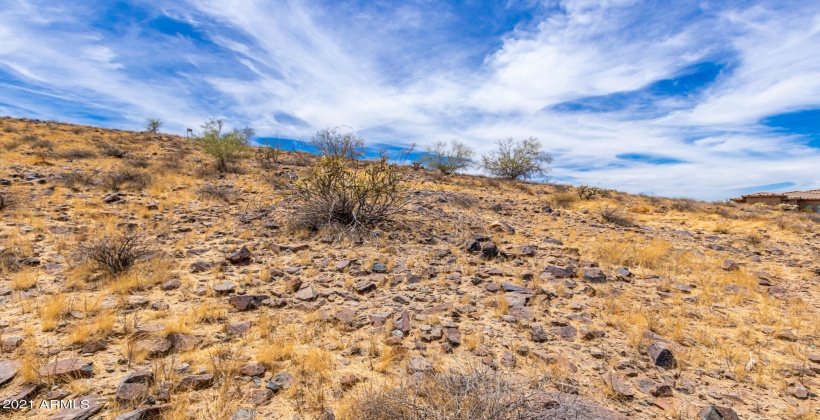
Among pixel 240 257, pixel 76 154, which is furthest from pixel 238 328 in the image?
pixel 76 154

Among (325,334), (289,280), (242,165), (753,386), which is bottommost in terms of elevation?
(753,386)

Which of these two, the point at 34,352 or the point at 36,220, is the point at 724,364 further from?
the point at 36,220

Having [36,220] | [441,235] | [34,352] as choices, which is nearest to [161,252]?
[34,352]

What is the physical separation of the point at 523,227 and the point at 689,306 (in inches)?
177

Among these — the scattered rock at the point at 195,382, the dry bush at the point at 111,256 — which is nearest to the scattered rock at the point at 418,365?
the scattered rock at the point at 195,382

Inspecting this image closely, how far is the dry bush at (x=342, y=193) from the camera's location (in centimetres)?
761

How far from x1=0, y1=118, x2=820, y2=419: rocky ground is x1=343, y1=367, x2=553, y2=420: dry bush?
0.25ft

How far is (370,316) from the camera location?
13.3 feet

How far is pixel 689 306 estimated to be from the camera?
15.5 ft

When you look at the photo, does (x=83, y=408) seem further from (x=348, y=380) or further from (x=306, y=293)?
(x=306, y=293)

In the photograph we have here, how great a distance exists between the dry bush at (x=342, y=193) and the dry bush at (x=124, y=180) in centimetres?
593

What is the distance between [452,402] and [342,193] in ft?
19.8

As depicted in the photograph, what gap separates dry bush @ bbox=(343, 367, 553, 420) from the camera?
7.06ft

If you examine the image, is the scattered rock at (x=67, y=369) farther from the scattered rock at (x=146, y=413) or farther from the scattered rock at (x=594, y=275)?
the scattered rock at (x=594, y=275)
